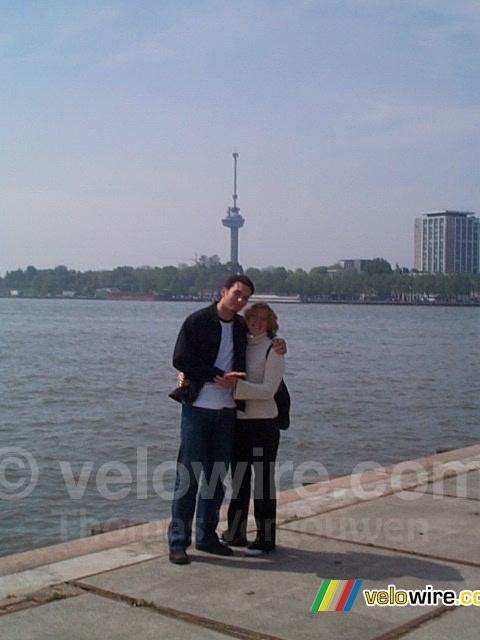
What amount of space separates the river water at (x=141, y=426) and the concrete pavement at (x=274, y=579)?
10.3 feet

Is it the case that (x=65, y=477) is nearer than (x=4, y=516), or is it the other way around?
(x=4, y=516)

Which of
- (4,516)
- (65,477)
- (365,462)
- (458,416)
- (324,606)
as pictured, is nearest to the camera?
(324,606)

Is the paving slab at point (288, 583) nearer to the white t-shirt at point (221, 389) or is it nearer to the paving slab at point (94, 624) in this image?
the paving slab at point (94, 624)

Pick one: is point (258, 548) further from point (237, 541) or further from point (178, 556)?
point (178, 556)

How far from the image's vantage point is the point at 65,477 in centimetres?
1240

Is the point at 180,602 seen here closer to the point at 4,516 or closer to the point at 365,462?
the point at 4,516

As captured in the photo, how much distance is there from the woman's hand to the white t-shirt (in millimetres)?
84

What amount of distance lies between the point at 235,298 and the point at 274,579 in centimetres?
178

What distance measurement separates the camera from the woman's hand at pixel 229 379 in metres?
5.96

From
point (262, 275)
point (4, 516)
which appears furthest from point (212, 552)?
point (262, 275)

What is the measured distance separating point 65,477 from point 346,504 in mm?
5843

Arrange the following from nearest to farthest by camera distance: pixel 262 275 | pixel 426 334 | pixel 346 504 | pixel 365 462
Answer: pixel 346 504 → pixel 365 462 → pixel 426 334 → pixel 262 275

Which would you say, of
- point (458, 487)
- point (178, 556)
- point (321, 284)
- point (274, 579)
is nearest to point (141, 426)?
point (458, 487)

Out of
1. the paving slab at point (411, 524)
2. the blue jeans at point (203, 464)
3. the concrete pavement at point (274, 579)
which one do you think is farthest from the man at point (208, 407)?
the paving slab at point (411, 524)
